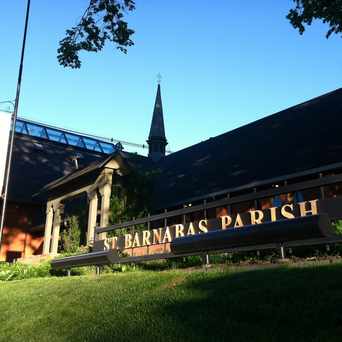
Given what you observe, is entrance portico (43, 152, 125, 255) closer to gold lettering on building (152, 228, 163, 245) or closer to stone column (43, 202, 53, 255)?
stone column (43, 202, 53, 255)

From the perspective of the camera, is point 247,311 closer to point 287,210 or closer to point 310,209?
point 310,209

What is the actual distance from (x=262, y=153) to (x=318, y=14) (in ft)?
31.1

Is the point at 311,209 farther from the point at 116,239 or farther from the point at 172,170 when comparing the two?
the point at 172,170

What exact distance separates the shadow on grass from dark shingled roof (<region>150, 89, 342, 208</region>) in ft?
Answer: 34.2

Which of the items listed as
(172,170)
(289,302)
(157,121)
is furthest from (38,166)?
(289,302)

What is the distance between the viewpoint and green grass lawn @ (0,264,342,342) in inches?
190

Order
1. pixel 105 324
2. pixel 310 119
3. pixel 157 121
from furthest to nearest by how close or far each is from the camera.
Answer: pixel 157 121 < pixel 310 119 < pixel 105 324

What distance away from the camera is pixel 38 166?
30219 mm

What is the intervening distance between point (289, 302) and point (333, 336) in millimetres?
1127

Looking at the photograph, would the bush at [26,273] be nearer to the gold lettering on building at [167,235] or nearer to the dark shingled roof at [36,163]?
the gold lettering on building at [167,235]

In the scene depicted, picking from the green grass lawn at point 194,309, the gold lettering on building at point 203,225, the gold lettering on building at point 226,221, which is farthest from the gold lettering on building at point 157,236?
the green grass lawn at point 194,309

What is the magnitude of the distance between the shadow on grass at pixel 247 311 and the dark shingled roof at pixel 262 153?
34.2ft

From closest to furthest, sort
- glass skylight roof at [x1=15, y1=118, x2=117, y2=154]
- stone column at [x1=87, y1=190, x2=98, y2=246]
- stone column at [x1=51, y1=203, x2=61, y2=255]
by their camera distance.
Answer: stone column at [x1=87, y1=190, x2=98, y2=246] → stone column at [x1=51, y1=203, x2=61, y2=255] → glass skylight roof at [x1=15, y1=118, x2=117, y2=154]

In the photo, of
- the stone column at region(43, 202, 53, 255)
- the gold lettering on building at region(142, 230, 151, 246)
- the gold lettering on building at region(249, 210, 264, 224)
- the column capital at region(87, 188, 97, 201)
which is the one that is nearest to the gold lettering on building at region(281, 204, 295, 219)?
the gold lettering on building at region(249, 210, 264, 224)
